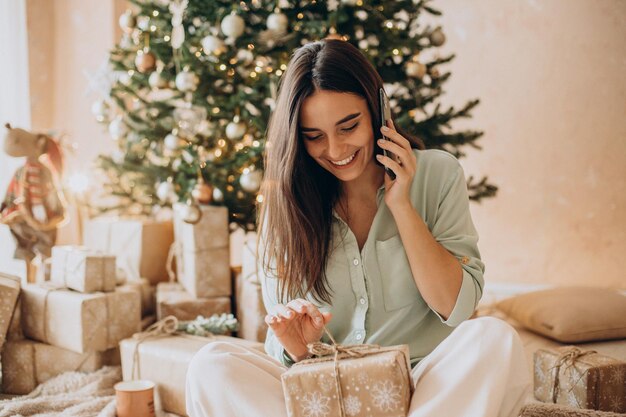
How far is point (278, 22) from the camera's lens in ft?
7.27

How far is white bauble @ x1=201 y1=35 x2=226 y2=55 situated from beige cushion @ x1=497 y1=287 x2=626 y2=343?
163 cm

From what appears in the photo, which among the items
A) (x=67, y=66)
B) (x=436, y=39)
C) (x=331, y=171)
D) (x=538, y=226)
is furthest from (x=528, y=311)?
(x=67, y=66)

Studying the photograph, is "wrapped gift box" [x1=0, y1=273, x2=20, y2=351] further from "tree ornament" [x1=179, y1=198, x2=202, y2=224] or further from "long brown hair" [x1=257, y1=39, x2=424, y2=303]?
"long brown hair" [x1=257, y1=39, x2=424, y2=303]

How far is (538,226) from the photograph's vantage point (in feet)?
10.9

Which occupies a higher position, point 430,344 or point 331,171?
point 331,171

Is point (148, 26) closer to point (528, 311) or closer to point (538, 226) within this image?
point (528, 311)

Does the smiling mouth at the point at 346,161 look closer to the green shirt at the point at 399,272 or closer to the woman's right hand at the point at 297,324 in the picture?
the green shirt at the point at 399,272

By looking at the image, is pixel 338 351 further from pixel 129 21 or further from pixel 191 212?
pixel 129 21

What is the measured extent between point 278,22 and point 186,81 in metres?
0.41

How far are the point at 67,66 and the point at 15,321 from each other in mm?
1757

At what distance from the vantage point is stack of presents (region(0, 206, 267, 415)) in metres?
2.03

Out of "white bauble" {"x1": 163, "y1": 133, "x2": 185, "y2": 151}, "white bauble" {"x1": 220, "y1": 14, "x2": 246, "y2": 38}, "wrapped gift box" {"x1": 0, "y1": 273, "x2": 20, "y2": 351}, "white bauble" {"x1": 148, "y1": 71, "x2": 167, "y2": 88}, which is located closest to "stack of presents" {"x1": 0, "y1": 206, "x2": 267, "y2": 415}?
"wrapped gift box" {"x1": 0, "y1": 273, "x2": 20, "y2": 351}

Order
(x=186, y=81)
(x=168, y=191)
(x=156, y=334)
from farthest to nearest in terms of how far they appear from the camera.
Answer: (x=168, y=191) → (x=186, y=81) → (x=156, y=334)

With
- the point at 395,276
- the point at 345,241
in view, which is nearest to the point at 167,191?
the point at 345,241
